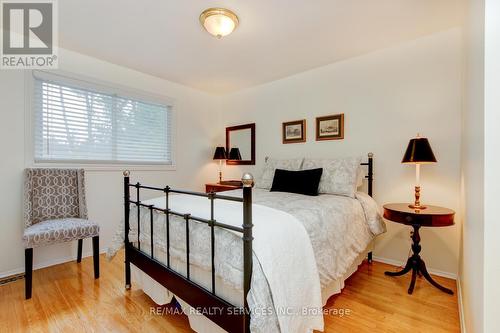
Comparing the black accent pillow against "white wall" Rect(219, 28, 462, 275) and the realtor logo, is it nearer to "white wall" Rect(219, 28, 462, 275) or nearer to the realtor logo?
"white wall" Rect(219, 28, 462, 275)

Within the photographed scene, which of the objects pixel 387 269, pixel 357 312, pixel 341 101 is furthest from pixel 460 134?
pixel 357 312

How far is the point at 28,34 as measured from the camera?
8.00 feet

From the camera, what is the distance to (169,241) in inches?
65.0

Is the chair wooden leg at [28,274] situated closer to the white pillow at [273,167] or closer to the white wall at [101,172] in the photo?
the white wall at [101,172]

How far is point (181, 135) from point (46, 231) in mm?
2215

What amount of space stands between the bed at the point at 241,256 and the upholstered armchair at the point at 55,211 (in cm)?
49

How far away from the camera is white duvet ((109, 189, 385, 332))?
112cm

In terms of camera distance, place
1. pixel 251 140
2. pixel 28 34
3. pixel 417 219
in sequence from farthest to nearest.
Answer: pixel 251 140 < pixel 28 34 < pixel 417 219

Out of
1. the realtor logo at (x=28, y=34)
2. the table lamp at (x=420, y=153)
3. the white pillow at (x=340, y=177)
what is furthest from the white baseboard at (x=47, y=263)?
the table lamp at (x=420, y=153)

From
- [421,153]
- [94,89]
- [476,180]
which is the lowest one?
[476,180]

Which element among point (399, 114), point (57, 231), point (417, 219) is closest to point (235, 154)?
point (399, 114)

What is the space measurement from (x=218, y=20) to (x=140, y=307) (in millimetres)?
2408

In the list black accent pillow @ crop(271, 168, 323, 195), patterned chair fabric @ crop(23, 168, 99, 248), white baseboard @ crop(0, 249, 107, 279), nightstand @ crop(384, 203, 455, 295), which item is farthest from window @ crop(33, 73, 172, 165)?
nightstand @ crop(384, 203, 455, 295)

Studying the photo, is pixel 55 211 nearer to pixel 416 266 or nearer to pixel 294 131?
pixel 294 131
